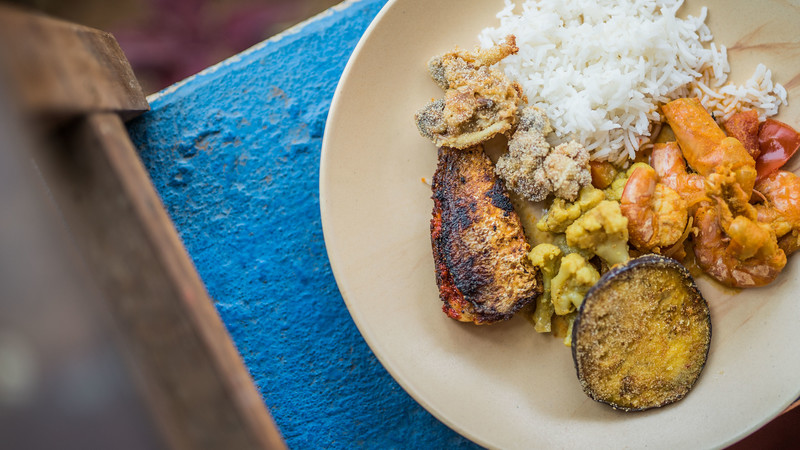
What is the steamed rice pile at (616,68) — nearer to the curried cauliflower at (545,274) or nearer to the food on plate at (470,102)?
the food on plate at (470,102)

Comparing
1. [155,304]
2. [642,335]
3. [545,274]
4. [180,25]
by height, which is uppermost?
[180,25]

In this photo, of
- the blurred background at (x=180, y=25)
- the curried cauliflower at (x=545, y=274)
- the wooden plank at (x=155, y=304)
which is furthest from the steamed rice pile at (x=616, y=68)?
the wooden plank at (x=155, y=304)

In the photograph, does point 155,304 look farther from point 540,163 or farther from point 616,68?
point 616,68

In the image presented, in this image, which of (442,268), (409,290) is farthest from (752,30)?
(409,290)

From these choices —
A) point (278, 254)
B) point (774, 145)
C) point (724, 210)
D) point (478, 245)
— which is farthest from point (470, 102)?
point (774, 145)

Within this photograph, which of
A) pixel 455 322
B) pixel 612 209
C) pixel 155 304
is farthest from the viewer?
pixel 455 322

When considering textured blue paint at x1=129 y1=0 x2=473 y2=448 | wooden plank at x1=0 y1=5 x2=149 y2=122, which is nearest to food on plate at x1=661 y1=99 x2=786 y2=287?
textured blue paint at x1=129 y1=0 x2=473 y2=448
